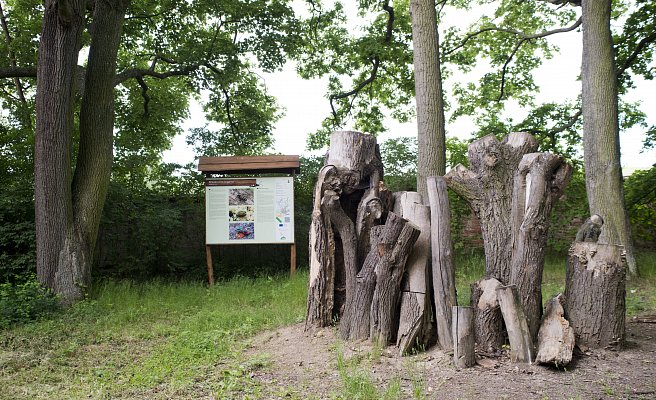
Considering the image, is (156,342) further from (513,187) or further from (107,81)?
(107,81)

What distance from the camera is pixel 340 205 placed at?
21.3 ft

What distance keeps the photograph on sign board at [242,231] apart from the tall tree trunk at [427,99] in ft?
14.0

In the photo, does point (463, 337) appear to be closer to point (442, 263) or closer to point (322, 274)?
point (442, 263)

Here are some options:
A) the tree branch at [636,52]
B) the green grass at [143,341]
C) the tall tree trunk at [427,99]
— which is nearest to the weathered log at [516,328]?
the green grass at [143,341]

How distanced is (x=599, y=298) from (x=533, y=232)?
867 millimetres

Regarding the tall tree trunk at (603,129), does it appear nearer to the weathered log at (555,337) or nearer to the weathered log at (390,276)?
the weathered log at (555,337)

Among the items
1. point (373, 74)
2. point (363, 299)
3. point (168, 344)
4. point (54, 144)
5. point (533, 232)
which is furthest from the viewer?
point (373, 74)

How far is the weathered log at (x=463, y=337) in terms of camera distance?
16.5 feet

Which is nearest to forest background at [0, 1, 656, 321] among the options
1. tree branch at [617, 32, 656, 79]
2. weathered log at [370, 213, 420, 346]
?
tree branch at [617, 32, 656, 79]

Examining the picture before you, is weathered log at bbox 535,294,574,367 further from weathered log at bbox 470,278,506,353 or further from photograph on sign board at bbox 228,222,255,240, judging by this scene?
photograph on sign board at bbox 228,222,255,240

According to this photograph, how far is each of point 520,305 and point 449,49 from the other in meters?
11.3

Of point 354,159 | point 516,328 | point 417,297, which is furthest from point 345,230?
point 516,328

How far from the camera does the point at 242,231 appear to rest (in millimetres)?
11594

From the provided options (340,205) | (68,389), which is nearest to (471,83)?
(340,205)
